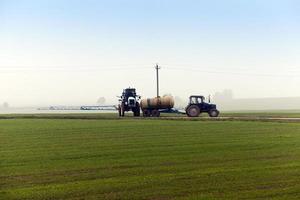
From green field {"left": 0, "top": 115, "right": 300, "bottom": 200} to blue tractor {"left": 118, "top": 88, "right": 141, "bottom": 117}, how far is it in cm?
2738

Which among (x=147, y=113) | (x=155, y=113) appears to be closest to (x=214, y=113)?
(x=155, y=113)

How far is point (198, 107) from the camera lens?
42.3 metres

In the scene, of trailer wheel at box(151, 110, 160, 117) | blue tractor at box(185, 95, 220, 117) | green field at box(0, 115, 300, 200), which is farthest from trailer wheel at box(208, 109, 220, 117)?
green field at box(0, 115, 300, 200)

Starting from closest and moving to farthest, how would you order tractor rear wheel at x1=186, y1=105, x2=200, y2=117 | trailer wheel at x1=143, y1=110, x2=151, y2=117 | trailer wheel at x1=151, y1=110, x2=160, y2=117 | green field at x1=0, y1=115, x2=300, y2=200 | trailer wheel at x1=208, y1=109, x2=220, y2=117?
green field at x1=0, y1=115, x2=300, y2=200, trailer wheel at x1=208, y1=109, x2=220, y2=117, tractor rear wheel at x1=186, y1=105, x2=200, y2=117, trailer wheel at x1=151, y1=110, x2=160, y2=117, trailer wheel at x1=143, y1=110, x2=151, y2=117

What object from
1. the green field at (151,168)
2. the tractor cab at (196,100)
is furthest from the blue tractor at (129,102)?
the green field at (151,168)

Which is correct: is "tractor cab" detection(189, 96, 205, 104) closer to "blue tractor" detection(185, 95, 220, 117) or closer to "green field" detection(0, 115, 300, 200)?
"blue tractor" detection(185, 95, 220, 117)

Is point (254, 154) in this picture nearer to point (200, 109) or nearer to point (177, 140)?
point (177, 140)

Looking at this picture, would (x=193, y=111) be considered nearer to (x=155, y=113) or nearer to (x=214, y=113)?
(x=214, y=113)

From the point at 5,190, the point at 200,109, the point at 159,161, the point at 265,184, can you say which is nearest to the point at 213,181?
the point at 265,184

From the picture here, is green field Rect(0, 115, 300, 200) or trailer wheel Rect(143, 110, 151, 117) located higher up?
trailer wheel Rect(143, 110, 151, 117)

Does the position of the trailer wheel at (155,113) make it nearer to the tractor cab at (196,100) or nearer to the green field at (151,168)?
the tractor cab at (196,100)

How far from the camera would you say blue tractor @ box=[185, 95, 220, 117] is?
42.1 m

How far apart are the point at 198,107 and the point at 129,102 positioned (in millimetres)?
9366

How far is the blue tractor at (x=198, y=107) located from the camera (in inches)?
1657
